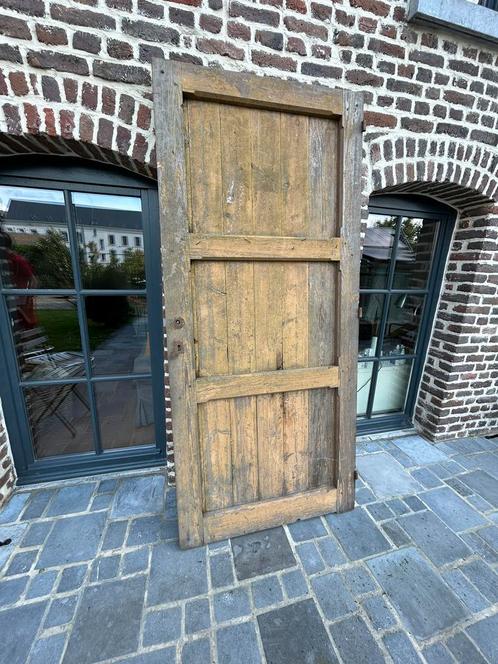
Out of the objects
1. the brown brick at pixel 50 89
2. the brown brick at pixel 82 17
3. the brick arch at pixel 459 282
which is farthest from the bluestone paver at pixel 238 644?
the brown brick at pixel 82 17

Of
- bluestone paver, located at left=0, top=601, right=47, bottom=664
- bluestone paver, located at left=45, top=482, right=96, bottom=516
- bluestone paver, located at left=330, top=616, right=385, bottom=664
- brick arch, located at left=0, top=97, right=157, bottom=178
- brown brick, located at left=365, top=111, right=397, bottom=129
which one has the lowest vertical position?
bluestone paver, located at left=45, top=482, right=96, bottom=516

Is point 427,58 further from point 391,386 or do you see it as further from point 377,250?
point 391,386

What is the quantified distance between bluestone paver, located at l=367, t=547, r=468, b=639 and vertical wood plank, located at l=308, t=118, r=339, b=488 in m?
0.47

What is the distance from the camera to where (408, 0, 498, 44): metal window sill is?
4.74 ft

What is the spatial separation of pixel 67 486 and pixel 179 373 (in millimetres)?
1349

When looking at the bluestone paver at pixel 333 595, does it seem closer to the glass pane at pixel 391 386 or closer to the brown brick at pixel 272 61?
the glass pane at pixel 391 386

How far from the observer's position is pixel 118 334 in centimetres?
185

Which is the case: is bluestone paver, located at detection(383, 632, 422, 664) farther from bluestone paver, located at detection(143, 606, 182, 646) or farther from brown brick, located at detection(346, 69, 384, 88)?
brown brick, located at detection(346, 69, 384, 88)

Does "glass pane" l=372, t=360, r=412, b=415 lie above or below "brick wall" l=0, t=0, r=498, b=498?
below

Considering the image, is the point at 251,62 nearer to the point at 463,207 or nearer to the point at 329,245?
the point at 329,245

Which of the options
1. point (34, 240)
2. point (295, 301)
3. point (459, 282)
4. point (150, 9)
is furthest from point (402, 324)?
point (34, 240)

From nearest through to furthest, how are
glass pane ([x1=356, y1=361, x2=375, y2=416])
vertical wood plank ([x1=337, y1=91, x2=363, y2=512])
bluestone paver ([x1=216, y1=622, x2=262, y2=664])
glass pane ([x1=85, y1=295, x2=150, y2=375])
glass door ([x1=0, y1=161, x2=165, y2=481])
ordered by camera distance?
bluestone paver ([x1=216, y1=622, x2=262, y2=664]) → vertical wood plank ([x1=337, y1=91, x2=363, y2=512]) → glass door ([x1=0, y1=161, x2=165, y2=481]) → glass pane ([x1=85, y1=295, x2=150, y2=375]) → glass pane ([x1=356, y1=361, x2=375, y2=416])

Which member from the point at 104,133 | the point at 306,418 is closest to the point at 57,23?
the point at 104,133

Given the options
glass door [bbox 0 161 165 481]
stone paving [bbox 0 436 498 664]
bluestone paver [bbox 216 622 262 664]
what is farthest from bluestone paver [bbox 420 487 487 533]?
glass door [bbox 0 161 165 481]
